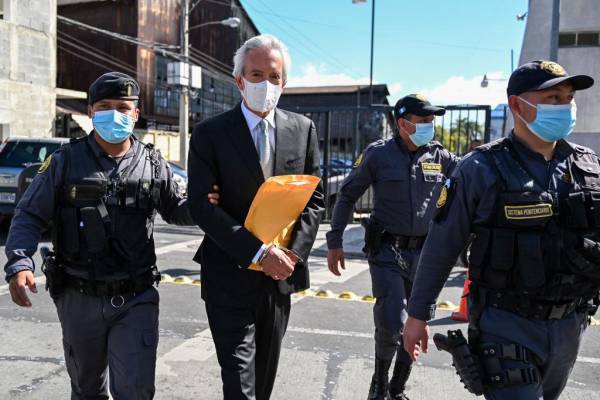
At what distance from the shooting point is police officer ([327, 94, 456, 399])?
12.4 feet

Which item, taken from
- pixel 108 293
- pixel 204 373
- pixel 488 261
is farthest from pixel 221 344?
pixel 204 373

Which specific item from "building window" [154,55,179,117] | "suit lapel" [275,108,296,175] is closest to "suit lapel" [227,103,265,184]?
"suit lapel" [275,108,296,175]

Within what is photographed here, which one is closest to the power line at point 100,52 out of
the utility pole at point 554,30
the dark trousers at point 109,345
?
the utility pole at point 554,30

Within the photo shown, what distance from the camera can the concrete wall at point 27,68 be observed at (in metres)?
19.8

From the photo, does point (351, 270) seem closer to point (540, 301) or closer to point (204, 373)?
point (204, 373)

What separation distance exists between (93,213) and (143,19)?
3204 centimetres

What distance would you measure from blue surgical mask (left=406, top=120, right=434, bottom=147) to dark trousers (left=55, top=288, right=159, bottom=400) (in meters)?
2.15

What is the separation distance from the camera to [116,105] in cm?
308

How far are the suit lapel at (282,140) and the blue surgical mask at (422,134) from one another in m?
1.42

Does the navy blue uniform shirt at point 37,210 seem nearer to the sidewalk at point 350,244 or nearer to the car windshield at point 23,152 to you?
the sidewalk at point 350,244

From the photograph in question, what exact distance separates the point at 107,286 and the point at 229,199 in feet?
2.41

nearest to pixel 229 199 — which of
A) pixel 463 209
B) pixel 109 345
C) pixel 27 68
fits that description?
pixel 109 345

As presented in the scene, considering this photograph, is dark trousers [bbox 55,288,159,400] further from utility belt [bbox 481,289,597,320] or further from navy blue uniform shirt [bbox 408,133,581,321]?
utility belt [bbox 481,289,597,320]

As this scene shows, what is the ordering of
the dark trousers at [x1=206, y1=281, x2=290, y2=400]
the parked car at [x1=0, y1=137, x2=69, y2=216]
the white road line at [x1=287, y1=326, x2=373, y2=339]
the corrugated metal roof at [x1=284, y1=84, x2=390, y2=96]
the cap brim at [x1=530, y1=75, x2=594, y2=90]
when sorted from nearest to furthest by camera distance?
the cap brim at [x1=530, y1=75, x2=594, y2=90] → the dark trousers at [x1=206, y1=281, x2=290, y2=400] → the white road line at [x1=287, y1=326, x2=373, y2=339] → the parked car at [x1=0, y1=137, x2=69, y2=216] → the corrugated metal roof at [x1=284, y1=84, x2=390, y2=96]
